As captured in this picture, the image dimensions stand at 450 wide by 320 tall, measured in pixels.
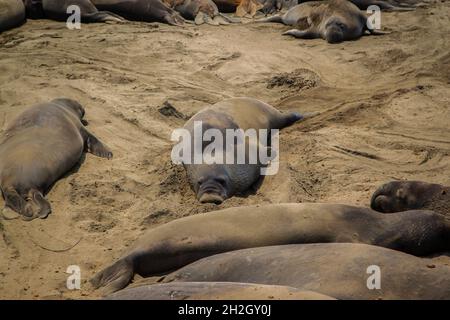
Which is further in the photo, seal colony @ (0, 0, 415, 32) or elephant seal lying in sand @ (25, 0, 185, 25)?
elephant seal lying in sand @ (25, 0, 185, 25)

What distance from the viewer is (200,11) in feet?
35.3

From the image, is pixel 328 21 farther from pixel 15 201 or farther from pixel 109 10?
pixel 15 201

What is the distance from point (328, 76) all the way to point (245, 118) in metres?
2.05

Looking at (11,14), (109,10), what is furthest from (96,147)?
(109,10)

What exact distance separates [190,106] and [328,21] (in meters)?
3.48

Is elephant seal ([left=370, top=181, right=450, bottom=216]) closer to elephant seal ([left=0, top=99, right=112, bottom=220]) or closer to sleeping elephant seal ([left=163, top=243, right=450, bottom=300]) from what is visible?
sleeping elephant seal ([left=163, top=243, right=450, bottom=300])

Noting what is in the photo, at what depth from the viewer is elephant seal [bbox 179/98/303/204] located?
5.24 meters

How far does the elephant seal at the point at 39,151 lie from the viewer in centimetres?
499

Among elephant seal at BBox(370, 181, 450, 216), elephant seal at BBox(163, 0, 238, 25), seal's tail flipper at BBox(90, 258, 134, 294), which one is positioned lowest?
elephant seal at BBox(163, 0, 238, 25)

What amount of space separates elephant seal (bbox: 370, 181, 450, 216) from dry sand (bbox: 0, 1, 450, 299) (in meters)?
0.25

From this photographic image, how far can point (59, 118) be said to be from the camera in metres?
5.96

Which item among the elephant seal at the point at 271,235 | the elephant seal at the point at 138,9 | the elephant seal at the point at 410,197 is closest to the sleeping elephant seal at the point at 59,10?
the elephant seal at the point at 138,9

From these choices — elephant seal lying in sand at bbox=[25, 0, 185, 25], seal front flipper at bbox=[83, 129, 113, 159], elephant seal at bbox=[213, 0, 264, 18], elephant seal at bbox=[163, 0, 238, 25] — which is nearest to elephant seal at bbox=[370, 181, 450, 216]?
seal front flipper at bbox=[83, 129, 113, 159]
